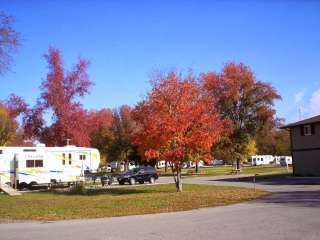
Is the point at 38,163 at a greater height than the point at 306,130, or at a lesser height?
lesser

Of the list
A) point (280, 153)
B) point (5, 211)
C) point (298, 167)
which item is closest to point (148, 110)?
point (5, 211)

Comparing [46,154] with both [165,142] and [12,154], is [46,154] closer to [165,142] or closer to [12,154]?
[12,154]

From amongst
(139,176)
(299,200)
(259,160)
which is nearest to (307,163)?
(139,176)

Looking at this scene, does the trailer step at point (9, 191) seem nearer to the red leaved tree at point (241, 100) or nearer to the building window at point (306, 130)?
the building window at point (306, 130)

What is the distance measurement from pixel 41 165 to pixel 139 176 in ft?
30.8

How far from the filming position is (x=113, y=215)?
17.5 metres

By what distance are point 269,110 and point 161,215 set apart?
46.0 metres

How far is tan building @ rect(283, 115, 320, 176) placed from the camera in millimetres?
39500

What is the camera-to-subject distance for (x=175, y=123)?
88.7ft

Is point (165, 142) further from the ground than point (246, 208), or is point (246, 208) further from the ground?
point (165, 142)

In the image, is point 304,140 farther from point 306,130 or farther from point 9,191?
point 9,191

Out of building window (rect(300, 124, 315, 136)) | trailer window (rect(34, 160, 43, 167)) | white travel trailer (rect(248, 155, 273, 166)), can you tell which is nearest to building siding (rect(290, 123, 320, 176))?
building window (rect(300, 124, 315, 136))

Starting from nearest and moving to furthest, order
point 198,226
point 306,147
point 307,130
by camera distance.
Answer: point 198,226 → point 306,147 → point 307,130

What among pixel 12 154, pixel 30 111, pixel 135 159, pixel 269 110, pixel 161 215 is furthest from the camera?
pixel 135 159
